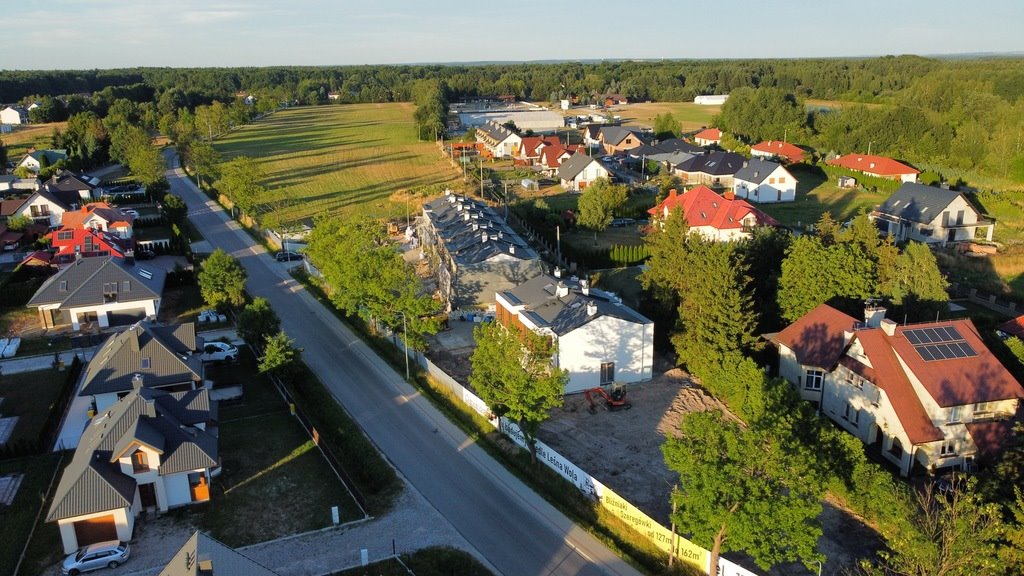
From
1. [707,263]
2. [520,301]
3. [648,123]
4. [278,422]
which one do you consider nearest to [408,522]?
[278,422]

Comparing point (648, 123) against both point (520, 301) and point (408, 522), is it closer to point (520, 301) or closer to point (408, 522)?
point (520, 301)

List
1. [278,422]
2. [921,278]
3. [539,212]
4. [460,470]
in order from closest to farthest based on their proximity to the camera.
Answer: [460,470] → [278,422] → [921,278] → [539,212]

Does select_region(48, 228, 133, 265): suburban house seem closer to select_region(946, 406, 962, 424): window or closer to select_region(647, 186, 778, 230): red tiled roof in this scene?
select_region(647, 186, 778, 230): red tiled roof

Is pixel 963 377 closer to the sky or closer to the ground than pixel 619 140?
closer to the ground

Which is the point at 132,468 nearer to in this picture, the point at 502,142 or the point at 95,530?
the point at 95,530

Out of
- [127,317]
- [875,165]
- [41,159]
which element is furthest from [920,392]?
[41,159]

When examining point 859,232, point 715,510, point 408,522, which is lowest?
point 408,522

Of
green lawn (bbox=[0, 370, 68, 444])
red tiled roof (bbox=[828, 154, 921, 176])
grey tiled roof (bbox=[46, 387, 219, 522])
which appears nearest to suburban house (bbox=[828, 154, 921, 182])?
red tiled roof (bbox=[828, 154, 921, 176])
